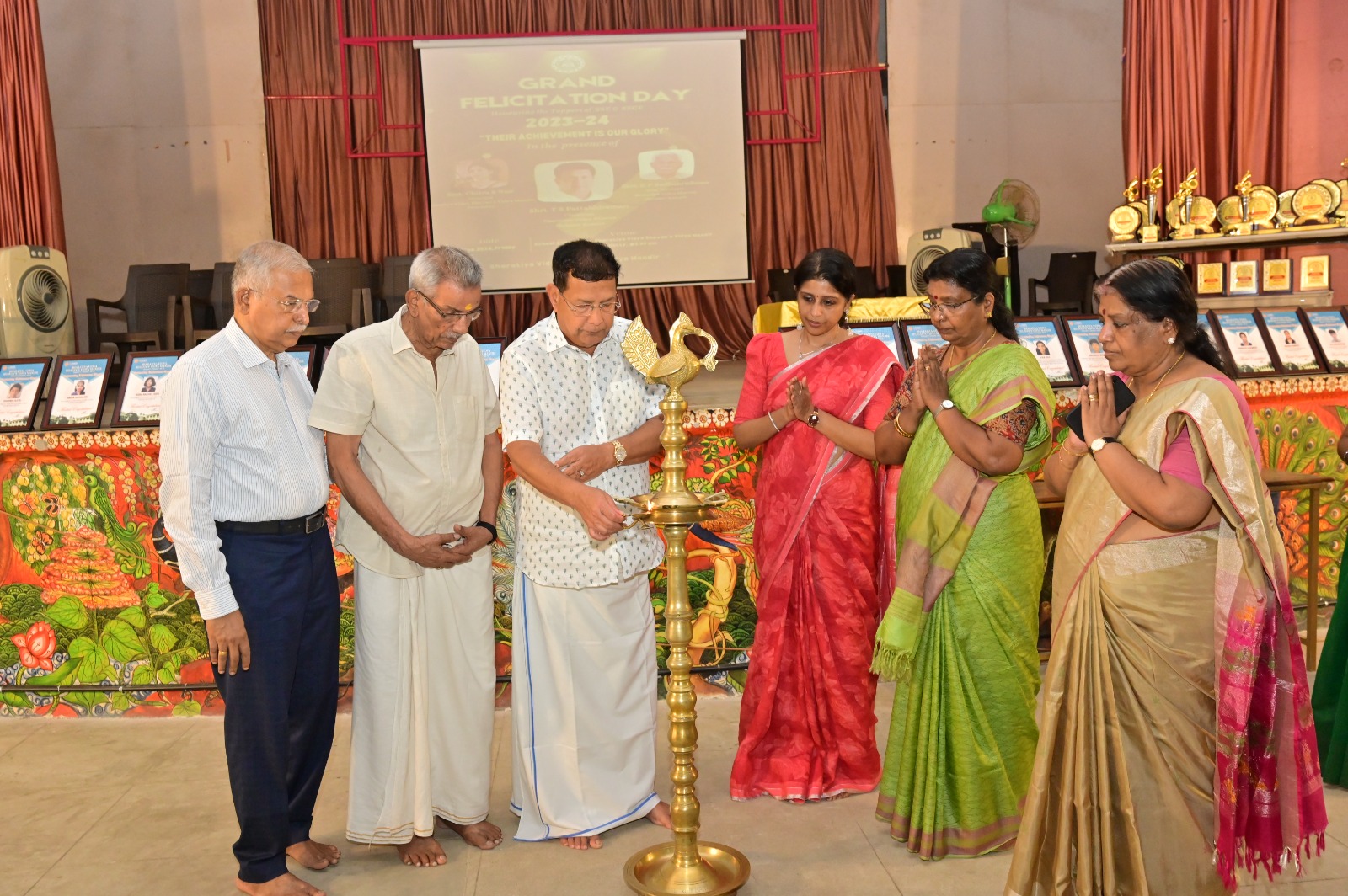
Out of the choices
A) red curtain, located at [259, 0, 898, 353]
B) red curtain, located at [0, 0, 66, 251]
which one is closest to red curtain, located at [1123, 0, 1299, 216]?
red curtain, located at [259, 0, 898, 353]

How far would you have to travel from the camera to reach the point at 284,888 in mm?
2422

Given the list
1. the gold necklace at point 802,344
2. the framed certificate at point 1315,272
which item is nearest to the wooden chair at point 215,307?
the gold necklace at point 802,344

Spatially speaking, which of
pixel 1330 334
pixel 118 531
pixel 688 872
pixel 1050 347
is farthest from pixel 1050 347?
pixel 118 531

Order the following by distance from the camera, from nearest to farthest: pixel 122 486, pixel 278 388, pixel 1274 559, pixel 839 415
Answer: pixel 1274 559 → pixel 278 388 → pixel 839 415 → pixel 122 486

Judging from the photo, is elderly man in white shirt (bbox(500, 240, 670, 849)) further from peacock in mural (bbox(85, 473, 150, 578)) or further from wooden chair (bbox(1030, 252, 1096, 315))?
wooden chair (bbox(1030, 252, 1096, 315))

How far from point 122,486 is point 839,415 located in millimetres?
2412

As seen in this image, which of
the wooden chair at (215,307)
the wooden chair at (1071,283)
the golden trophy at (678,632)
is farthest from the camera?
the wooden chair at (1071,283)

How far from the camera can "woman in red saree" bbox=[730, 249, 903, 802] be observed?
9.30ft

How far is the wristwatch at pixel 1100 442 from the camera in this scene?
2.01 metres

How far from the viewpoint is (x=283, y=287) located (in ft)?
7.59

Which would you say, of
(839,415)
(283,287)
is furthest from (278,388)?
(839,415)

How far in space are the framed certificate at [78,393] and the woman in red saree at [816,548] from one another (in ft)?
7.41

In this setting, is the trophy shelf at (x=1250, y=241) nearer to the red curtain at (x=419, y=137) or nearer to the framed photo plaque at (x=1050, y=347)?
the framed photo plaque at (x=1050, y=347)

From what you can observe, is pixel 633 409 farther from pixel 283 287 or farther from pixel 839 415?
pixel 283 287
